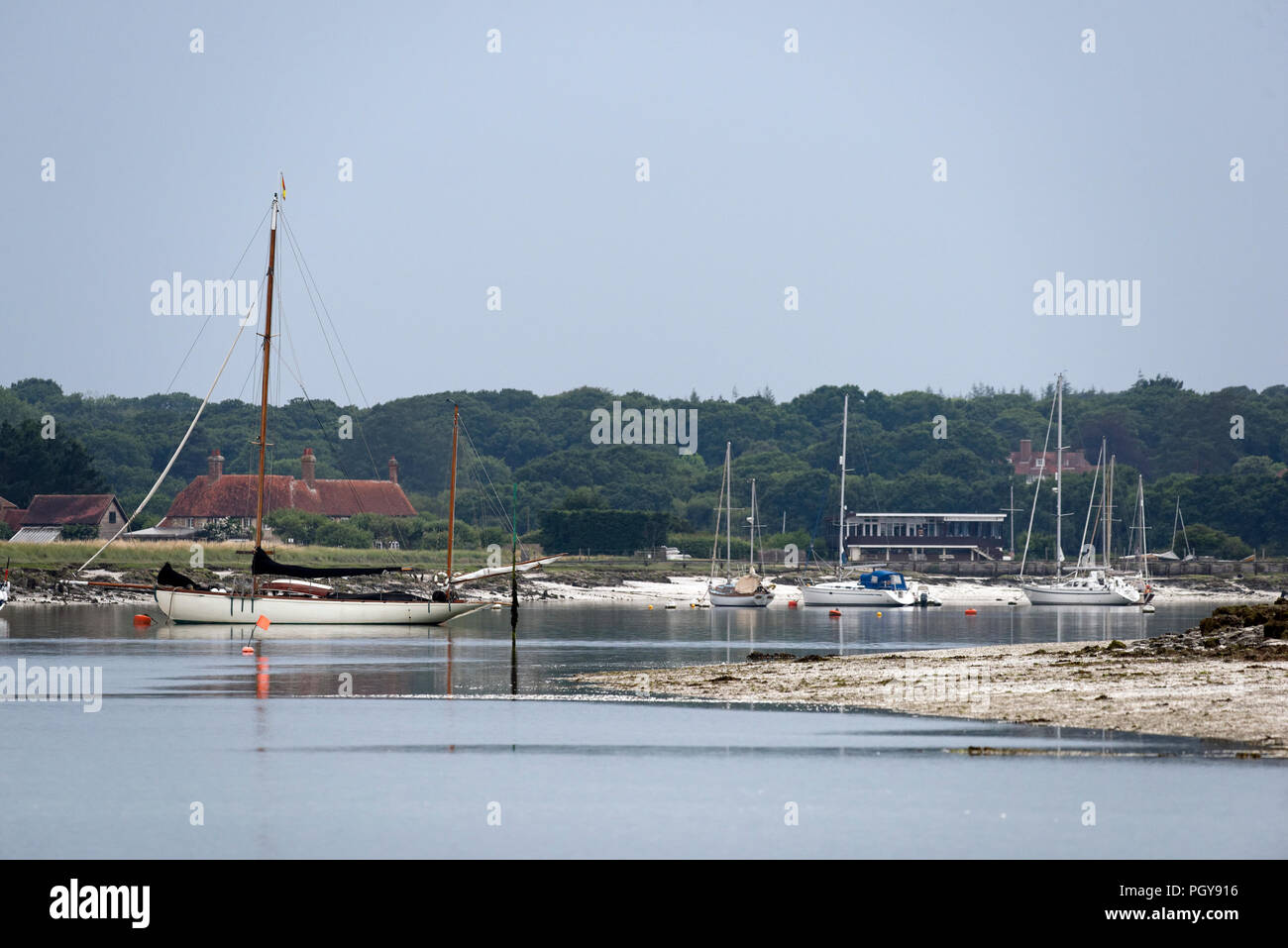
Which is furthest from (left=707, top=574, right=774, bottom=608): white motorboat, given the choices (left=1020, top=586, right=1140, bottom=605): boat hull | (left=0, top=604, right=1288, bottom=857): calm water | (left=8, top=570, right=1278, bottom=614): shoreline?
(left=0, top=604, right=1288, bottom=857): calm water

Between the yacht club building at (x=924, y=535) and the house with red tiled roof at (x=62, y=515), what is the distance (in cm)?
7982

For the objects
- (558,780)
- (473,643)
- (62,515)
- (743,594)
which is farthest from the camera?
(62,515)

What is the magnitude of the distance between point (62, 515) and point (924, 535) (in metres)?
94.7

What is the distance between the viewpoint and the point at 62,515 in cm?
14975

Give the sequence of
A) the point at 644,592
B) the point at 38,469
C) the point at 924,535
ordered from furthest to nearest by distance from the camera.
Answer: the point at 924,535
the point at 38,469
the point at 644,592

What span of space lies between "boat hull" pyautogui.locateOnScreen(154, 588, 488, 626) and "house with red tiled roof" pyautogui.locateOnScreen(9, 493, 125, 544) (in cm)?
7428

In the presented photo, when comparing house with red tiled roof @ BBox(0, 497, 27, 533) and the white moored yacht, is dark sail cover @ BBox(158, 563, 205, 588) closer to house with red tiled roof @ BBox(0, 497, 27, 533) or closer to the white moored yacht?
the white moored yacht

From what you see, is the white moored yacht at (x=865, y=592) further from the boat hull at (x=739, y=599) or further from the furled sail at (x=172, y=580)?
the furled sail at (x=172, y=580)

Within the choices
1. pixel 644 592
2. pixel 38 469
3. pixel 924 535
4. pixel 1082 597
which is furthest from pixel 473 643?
pixel 924 535

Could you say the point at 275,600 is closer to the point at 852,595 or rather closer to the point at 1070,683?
the point at 1070,683

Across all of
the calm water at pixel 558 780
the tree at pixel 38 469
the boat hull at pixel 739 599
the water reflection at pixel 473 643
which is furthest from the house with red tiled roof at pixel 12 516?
the calm water at pixel 558 780

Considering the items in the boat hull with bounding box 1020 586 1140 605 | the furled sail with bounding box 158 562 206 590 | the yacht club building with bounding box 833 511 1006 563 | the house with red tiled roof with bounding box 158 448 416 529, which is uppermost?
the house with red tiled roof with bounding box 158 448 416 529

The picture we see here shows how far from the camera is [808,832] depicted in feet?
72.4

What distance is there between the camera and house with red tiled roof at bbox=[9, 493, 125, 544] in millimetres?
147000
